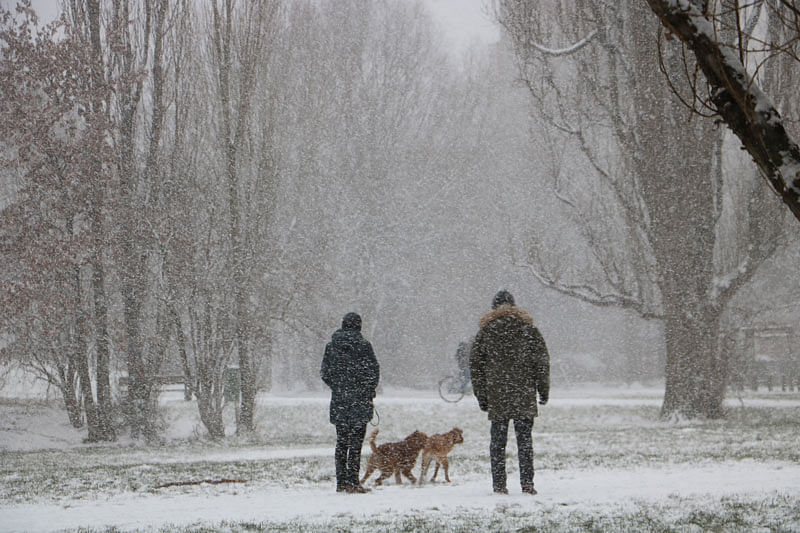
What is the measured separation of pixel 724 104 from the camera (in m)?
4.37

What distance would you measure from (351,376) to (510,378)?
1.66 meters

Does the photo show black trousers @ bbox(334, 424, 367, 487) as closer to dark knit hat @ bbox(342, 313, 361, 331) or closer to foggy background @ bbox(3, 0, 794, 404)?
dark knit hat @ bbox(342, 313, 361, 331)

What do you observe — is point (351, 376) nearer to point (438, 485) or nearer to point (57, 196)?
point (438, 485)

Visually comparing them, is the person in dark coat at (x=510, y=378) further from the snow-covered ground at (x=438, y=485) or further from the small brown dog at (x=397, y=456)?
the small brown dog at (x=397, y=456)

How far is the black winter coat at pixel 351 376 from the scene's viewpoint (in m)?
8.24

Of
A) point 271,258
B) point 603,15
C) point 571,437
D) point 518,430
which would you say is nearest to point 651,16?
point 603,15

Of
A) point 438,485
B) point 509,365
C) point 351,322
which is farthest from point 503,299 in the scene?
point 438,485

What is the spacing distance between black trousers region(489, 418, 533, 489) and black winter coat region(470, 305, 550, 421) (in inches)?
4.1

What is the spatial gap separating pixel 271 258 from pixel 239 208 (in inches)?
90.5

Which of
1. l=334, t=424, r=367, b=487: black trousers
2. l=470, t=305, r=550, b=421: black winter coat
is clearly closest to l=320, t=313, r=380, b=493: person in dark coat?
l=334, t=424, r=367, b=487: black trousers

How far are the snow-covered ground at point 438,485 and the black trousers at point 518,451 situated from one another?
0.19m

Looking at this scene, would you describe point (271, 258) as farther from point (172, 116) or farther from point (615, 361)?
point (615, 361)

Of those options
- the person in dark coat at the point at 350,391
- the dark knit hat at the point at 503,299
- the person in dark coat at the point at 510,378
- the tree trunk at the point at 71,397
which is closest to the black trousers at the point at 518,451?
the person in dark coat at the point at 510,378

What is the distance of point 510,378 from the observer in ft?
25.1
